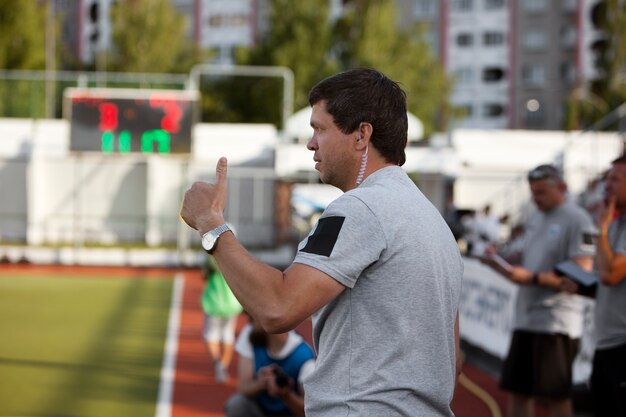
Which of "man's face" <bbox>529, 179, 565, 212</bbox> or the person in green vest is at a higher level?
"man's face" <bbox>529, 179, 565, 212</bbox>

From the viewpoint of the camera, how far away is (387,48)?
46875 mm

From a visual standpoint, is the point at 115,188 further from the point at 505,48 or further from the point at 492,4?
the point at 492,4

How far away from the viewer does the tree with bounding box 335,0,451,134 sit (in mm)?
46406

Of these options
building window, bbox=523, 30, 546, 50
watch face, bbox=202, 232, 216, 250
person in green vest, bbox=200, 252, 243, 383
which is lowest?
person in green vest, bbox=200, 252, 243, 383

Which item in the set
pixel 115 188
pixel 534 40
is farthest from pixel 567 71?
pixel 115 188

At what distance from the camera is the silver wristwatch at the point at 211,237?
264cm

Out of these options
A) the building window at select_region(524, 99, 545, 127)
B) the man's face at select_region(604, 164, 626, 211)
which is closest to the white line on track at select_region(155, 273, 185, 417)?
the man's face at select_region(604, 164, 626, 211)

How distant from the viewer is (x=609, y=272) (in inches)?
208

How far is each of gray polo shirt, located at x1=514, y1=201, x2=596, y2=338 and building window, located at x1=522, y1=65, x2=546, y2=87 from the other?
202 feet

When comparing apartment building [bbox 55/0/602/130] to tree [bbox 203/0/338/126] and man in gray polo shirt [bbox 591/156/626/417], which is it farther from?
man in gray polo shirt [bbox 591/156/626/417]

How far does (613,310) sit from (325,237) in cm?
327

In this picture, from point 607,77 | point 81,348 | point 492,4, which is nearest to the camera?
point 81,348

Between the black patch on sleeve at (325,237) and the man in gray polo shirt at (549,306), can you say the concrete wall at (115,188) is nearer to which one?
the man in gray polo shirt at (549,306)

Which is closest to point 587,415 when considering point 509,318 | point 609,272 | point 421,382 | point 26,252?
point 509,318
